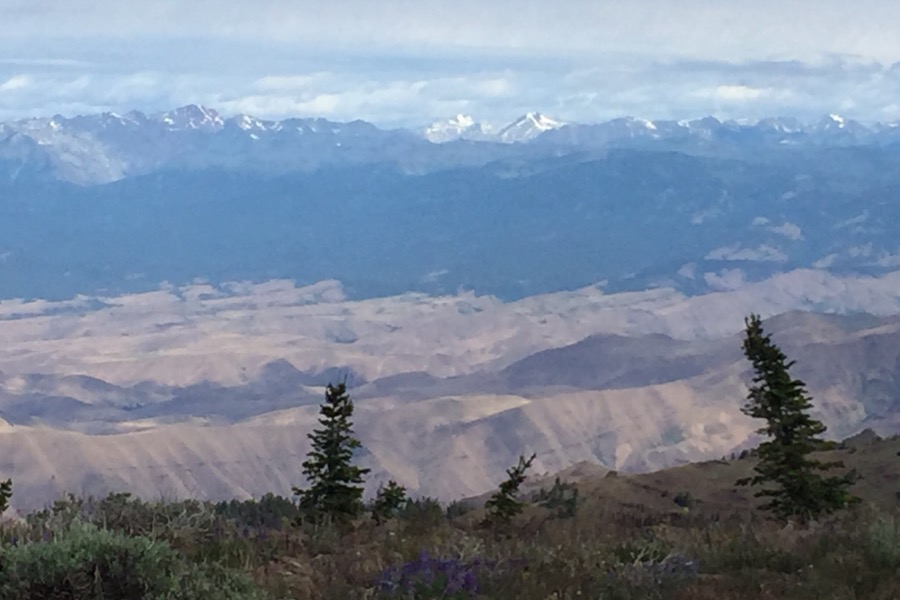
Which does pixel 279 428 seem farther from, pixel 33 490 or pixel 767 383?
pixel 767 383

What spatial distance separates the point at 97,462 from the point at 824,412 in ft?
268

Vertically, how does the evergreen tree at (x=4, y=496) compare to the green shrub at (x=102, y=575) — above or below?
above

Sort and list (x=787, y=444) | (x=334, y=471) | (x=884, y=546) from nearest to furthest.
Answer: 1. (x=884, y=546)
2. (x=334, y=471)
3. (x=787, y=444)

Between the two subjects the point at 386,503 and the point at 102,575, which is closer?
the point at 102,575

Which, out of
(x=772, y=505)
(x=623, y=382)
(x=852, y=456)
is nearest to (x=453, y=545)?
(x=772, y=505)

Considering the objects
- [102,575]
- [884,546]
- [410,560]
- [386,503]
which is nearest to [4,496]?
[386,503]

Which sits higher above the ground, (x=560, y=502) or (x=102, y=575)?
(x=560, y=502)

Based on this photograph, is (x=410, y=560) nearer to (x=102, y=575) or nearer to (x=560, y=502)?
(x=102, y=575)

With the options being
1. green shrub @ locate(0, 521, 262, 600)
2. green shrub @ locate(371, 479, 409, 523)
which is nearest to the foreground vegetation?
green shrub @ locate(0, 521, 262, 600)

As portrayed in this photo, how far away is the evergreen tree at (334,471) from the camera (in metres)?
14.8

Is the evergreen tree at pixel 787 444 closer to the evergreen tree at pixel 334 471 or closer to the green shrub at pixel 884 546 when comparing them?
the evergreen tree at pixel 334 471

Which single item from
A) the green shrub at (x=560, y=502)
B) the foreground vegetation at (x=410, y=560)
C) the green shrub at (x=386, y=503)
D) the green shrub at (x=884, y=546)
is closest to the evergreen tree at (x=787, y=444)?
the green shrub at (x=386, y=503)

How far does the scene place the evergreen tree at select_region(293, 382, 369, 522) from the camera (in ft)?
48.5

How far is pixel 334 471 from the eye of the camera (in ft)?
50.0
